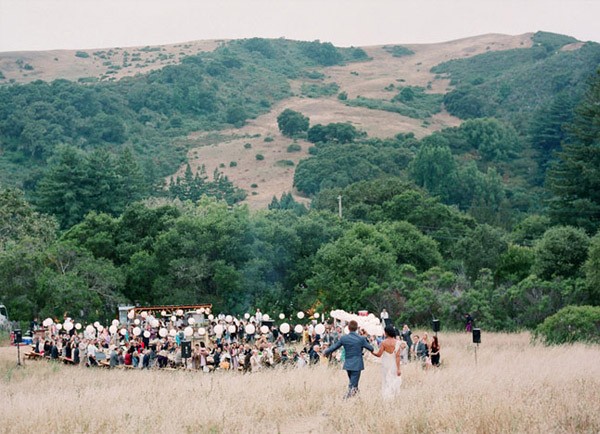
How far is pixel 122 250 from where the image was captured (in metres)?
42.6

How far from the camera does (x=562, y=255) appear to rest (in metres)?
34.1

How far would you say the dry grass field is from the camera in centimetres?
1009

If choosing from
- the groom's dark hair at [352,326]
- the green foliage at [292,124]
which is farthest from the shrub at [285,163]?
the groom's dark hair at [352,326]

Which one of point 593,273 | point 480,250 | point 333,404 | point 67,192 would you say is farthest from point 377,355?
point 67,192

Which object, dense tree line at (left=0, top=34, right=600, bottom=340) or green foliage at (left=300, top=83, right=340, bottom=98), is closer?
dense tree line at (left=0, top=34, right=600, bottom=340)

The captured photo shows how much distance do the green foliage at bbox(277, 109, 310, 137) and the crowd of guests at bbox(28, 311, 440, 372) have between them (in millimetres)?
84763

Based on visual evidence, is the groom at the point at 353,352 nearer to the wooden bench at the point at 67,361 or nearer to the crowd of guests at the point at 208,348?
the crowd of guests at the point at 208,348

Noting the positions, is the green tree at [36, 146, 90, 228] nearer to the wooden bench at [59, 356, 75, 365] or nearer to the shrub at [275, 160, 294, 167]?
the wooden bench at [59, 356, 75, 365]

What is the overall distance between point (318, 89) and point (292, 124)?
139ft

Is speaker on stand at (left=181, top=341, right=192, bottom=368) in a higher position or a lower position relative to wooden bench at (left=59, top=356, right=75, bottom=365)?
higher

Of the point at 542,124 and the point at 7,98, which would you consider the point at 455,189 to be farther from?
the point at 7,98

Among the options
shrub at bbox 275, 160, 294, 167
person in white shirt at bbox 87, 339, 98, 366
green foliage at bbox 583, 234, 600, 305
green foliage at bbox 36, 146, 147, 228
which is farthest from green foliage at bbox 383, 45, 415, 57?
person in white shirt at bbox 87, 339, 98, 366

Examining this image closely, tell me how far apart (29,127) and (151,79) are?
3663 cm

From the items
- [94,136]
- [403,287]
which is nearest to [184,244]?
[403,287]
